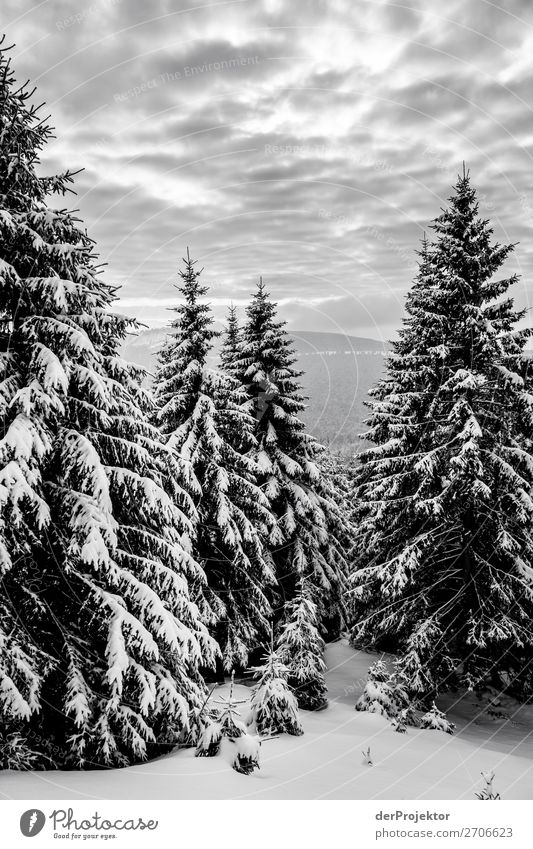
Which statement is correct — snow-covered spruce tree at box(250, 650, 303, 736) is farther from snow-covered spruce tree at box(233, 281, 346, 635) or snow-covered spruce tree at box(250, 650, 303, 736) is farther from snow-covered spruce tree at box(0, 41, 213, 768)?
snow-covered spruce tree at box(233, 281, 346, 635)

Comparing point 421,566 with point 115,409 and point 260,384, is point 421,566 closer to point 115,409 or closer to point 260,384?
point 260,384

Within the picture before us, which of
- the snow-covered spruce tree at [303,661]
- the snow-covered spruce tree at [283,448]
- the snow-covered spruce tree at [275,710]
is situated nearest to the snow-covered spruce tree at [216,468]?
the snow-covered spruce tree at [303,661]

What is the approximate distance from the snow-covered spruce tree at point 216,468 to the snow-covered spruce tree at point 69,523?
18.3ft

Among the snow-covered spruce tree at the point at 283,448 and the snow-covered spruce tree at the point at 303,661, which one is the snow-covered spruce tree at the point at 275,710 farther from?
the snow-covered spruce tree at the point at 283,448

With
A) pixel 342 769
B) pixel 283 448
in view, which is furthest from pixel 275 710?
pixel 283 448

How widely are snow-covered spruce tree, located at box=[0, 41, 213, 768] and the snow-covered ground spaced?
48 cm

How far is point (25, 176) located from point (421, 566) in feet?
41.8

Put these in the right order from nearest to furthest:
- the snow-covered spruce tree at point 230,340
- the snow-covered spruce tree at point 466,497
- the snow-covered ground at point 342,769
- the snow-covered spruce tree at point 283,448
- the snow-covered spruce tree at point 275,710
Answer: the snow-covered ground at point 342,769, the snow-covered spruce tree at point 275,710, the snow-covered spruce tree at point 466,497, the snow-covered spruce tree at point 283,448, the snow-covered spruce tree at point 230,340

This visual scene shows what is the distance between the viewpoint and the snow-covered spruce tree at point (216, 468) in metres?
13.7

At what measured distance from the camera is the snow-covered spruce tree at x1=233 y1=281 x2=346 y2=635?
17719mm

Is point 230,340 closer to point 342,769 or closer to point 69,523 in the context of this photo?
point 69,523

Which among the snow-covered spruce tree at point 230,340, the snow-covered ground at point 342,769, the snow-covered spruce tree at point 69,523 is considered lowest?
the snow-covered ground at point 342,769

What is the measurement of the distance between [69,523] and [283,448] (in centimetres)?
1253

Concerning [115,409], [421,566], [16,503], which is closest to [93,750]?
[16,503]
